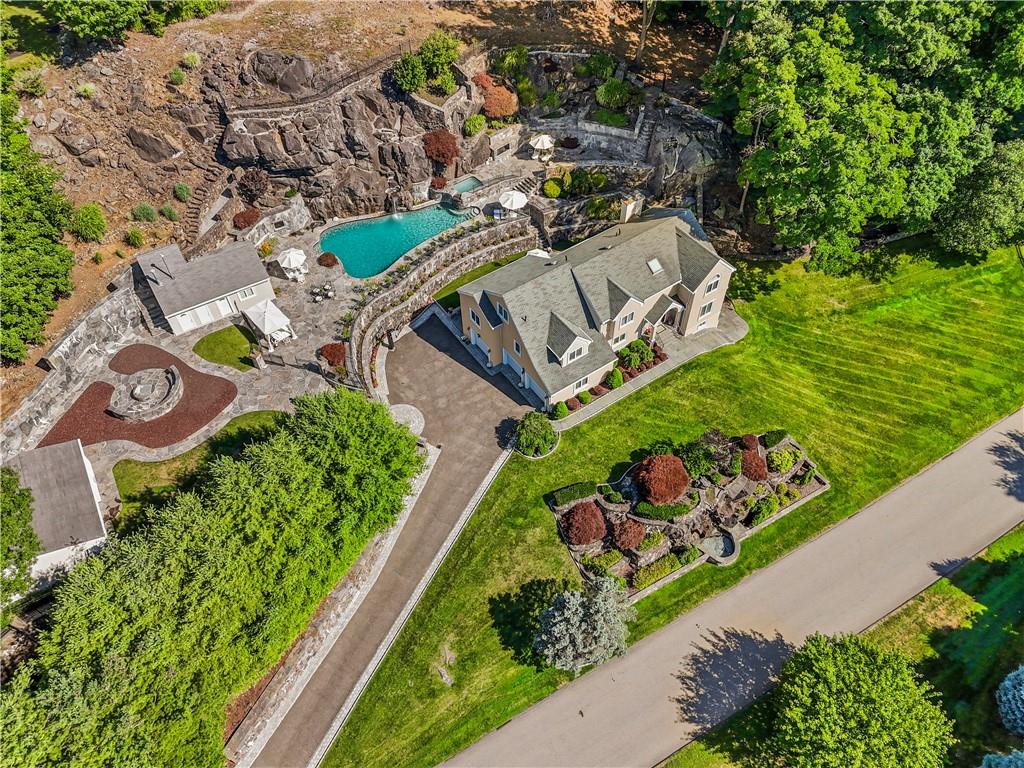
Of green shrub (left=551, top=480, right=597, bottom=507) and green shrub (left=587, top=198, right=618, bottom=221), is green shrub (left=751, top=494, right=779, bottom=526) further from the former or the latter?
green shrub (left=587, top=198, right=618, bottom=221)

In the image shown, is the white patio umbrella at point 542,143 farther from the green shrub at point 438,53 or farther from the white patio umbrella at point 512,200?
the green shrub at point 438,53

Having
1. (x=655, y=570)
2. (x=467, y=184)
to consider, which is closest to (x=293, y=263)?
(x=467, y=184)

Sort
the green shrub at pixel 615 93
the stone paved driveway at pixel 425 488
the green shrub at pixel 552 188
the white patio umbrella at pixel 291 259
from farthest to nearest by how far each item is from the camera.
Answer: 1. the green shrub at pixel 615 93
2. the green shrub at pixel 552 188
3. the white patio umbrella at pixel 291 259
4. the stone paved driveway at pixel 425 488

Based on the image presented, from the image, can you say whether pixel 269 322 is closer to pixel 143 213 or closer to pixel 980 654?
pixel 143 213

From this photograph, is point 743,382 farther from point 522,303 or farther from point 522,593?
point 522,593

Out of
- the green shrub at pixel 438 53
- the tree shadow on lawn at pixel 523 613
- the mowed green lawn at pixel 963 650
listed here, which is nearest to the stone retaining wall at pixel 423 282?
the green shrub at pixel 438 53

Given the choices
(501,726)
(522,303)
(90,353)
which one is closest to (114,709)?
(501,726)
